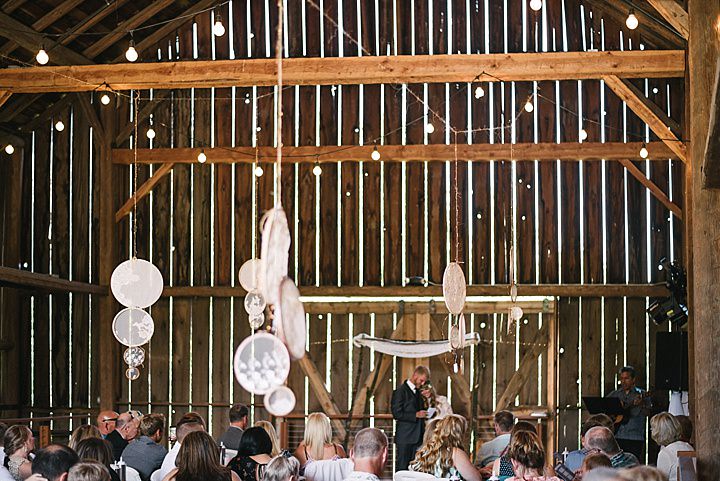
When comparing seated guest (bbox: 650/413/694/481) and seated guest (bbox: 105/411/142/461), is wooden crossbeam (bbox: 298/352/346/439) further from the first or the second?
seated guest (bbox: 650/413/694/481)

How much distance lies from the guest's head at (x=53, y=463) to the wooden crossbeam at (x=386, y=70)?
5320mm

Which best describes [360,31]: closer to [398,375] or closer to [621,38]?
[621,38]

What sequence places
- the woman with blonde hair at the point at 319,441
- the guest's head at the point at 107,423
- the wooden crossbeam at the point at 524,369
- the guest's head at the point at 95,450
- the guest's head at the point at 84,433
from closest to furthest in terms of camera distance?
the guest's head at the point at 95,450 < the woman with blonde hair at the point at 319,441 < the guest's head at the point at 84,433 < the guest's head at the point at 107,423 < the wooden crossbeam at the point at 524,369

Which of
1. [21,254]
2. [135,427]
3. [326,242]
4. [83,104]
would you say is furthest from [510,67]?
[21,254]

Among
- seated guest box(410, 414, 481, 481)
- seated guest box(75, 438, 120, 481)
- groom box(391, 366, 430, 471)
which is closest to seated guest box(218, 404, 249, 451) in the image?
seated guest box(410, 414, 481, 481)

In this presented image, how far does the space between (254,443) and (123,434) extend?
81.9 inches

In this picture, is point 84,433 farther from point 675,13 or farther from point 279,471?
point 675,13

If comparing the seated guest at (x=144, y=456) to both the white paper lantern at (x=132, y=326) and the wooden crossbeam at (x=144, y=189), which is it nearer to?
the white paper lantern at (x=132, y=326)

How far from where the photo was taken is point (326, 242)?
1455cm

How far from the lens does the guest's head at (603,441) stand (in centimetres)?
682

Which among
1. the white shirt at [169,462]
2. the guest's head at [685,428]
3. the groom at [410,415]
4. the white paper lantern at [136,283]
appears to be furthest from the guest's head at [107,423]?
the guest's head at [685,428]

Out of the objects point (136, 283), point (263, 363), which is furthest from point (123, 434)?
point (263, 363)

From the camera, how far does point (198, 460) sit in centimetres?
589

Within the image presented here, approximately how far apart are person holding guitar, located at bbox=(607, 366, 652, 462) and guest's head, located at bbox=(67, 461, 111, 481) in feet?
28.4
